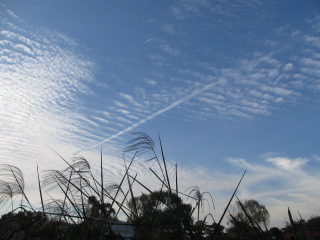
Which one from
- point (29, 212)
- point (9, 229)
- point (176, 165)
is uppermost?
point (176, 165)

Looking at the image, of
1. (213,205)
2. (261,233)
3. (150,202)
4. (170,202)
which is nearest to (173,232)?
(170,202)

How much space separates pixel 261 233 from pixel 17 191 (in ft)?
11.3

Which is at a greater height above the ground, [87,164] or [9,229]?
[87,164]

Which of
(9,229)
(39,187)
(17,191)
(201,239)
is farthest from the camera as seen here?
(17,191)

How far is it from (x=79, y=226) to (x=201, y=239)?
4.70ft

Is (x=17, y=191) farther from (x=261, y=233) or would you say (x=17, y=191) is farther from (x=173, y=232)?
(x=261, y=233)

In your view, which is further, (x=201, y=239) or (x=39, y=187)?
(x=39, y=187)

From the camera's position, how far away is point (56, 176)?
333 centimetres

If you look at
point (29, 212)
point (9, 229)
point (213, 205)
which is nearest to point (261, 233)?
point (213, 205)

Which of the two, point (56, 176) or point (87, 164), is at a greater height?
point (87, 164)

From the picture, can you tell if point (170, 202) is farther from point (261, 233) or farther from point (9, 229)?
point (9, 229)

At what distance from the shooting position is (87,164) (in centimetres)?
372

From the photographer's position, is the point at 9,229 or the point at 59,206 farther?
the point at 59,206

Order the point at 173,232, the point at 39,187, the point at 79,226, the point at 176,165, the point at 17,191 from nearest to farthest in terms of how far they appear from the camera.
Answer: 1. the point at 173,232
2. the point at 176,165
3. the point at 79,226
4. the point at 39,187
5. the point at 17,191
